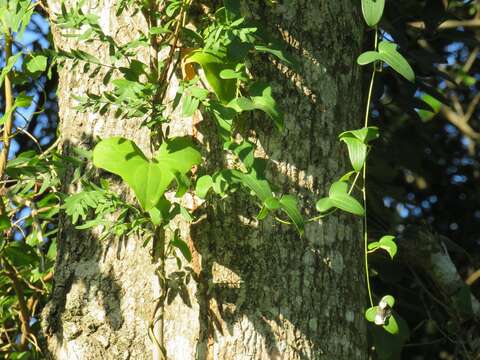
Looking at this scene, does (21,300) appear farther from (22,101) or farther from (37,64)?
(37,64)

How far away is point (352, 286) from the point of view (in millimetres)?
1668

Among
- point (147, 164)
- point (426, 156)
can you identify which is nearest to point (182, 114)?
point (147, 164)

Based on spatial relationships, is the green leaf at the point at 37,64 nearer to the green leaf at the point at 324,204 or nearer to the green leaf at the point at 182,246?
the green leaf at the point at 182,246

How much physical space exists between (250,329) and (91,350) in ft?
1.03

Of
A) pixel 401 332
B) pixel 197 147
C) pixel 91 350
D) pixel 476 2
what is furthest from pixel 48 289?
pixel 476 2

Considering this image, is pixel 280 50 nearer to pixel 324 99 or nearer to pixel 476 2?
pixel 324 99

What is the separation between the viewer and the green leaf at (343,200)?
1482mm

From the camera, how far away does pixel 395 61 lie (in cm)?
155

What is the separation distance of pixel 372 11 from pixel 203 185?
0.45 metres

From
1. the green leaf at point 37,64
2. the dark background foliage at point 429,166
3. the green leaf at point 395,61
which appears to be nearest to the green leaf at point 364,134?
the green leaf at point 395,61

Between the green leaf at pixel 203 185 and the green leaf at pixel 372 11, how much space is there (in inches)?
16.4

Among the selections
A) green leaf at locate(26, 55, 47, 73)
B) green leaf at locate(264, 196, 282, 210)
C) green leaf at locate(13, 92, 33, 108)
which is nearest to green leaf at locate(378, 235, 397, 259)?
green leaf at locate(264, 196, 282, 210)

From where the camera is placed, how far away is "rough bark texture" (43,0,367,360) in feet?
5.09

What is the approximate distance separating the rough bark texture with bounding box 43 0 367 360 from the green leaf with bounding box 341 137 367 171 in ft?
0.46
